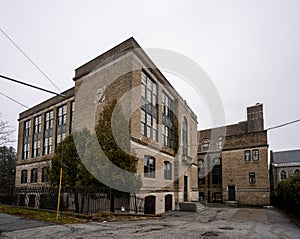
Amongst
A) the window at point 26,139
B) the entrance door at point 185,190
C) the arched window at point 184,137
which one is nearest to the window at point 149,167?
the entrance door at point 185,190

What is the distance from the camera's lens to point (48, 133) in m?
30.3

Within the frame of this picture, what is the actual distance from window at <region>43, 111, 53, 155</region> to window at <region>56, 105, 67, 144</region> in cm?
162

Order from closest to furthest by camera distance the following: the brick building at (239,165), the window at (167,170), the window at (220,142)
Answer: the window at (167,170) < the brick building at (239,165) < the window at (220,142)

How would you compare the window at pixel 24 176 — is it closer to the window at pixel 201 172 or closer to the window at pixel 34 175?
the window at pixel 34 175

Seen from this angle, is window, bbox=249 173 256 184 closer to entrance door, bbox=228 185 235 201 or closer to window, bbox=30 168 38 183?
entrance door, bbox=228 185 235 201

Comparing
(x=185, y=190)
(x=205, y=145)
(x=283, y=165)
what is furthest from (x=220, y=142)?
(x=283, y=165)

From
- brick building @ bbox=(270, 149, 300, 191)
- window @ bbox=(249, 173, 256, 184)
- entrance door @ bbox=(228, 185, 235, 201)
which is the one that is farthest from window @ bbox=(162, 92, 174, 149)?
brick building @ bbox=(270, 149, 300, 191)

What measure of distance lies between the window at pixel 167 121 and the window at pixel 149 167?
3537mm

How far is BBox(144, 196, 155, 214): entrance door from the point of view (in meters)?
18.6

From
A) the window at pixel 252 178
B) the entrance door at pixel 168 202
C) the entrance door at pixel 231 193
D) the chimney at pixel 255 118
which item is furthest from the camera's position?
the chimney at pixel 255 118

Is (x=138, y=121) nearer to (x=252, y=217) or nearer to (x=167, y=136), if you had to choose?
(x=167, y=136)

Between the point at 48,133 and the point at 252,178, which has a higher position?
the point at 48,133

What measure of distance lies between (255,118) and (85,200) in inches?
1183

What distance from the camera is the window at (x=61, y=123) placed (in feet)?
92.0
